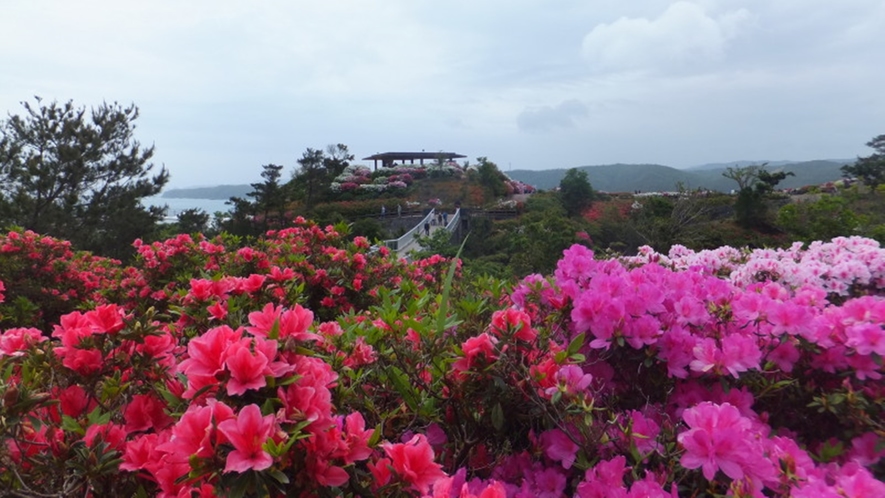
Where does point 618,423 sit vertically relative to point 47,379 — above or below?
below

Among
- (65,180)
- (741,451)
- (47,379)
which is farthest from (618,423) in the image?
(65,180)

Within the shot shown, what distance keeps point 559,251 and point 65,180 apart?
13632mm

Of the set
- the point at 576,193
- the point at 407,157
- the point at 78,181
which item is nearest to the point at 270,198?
the point at 78,181

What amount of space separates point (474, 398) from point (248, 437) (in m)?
0.57

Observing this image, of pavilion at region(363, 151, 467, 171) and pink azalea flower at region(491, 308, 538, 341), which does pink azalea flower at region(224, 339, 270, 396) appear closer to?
pink azalea flower at region(491, 308, 538, 341)

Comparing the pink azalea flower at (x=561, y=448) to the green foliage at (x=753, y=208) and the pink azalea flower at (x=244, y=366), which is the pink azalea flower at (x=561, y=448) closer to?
the pink azalea flower at (x=244, y=366)

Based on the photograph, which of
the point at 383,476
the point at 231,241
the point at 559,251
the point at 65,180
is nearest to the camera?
the point at 383,476

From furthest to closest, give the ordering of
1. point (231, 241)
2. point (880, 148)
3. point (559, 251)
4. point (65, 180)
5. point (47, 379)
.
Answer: point (880, 148) < point (65, 180) < point (559, 251) < point (231, 241) < point (47, 379)

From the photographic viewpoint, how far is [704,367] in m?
1.19

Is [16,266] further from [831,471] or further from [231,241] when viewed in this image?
[831,471]

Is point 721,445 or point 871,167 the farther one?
point 871,167

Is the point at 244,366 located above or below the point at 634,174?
below

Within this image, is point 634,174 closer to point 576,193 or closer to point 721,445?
point 576,193

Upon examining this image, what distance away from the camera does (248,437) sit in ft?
2.42
